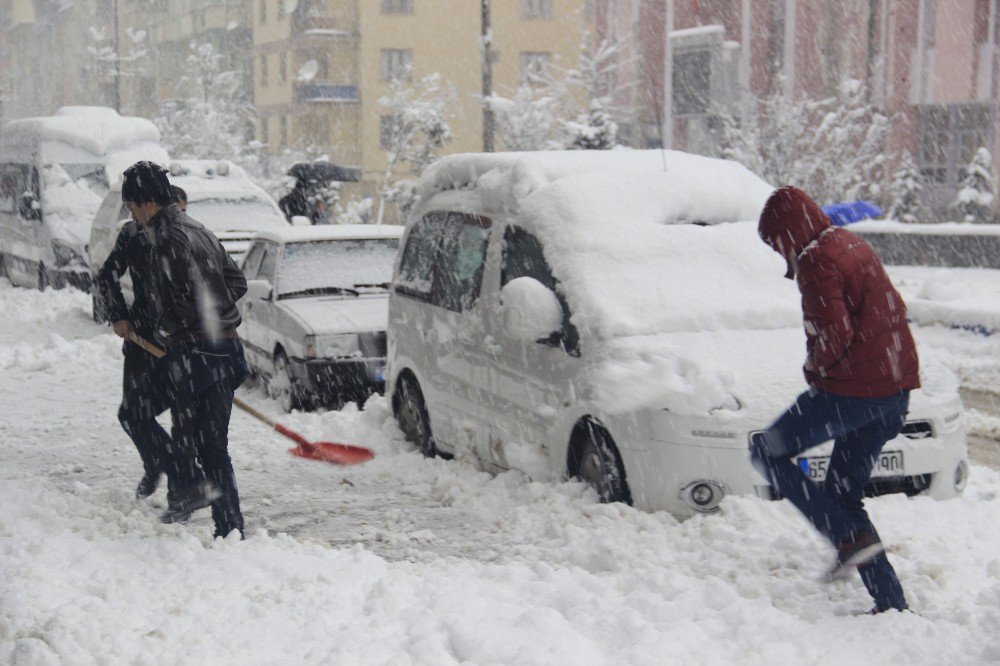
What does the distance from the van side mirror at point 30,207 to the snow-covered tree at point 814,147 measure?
557 inches

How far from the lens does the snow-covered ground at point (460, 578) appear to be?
4.71 meters

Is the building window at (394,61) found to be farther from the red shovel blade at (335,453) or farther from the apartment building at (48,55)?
the red shovel blade at (335,453)

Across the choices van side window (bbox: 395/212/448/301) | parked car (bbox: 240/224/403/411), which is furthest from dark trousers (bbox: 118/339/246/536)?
parked car (bbox: 240/224/403/411)

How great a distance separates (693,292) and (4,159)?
61.5ft

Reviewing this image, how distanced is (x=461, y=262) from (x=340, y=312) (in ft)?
8.91

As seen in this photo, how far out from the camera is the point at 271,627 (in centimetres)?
491

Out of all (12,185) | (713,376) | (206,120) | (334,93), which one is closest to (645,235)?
(713,376)

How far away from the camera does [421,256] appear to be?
28.4ft

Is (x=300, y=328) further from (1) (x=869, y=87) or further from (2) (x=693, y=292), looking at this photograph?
(1) (x=869, y=87)

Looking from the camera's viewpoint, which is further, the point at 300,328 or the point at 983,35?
the point at 983,35

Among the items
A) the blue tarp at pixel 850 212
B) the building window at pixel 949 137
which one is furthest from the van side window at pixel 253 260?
the building window at pixel 949 137

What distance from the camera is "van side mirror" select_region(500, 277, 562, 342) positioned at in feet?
21.7

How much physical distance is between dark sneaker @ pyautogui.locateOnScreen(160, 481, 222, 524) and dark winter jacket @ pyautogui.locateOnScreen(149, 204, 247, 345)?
68 centimetres

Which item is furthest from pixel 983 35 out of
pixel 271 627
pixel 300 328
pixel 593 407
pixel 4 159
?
pixel 271 627
